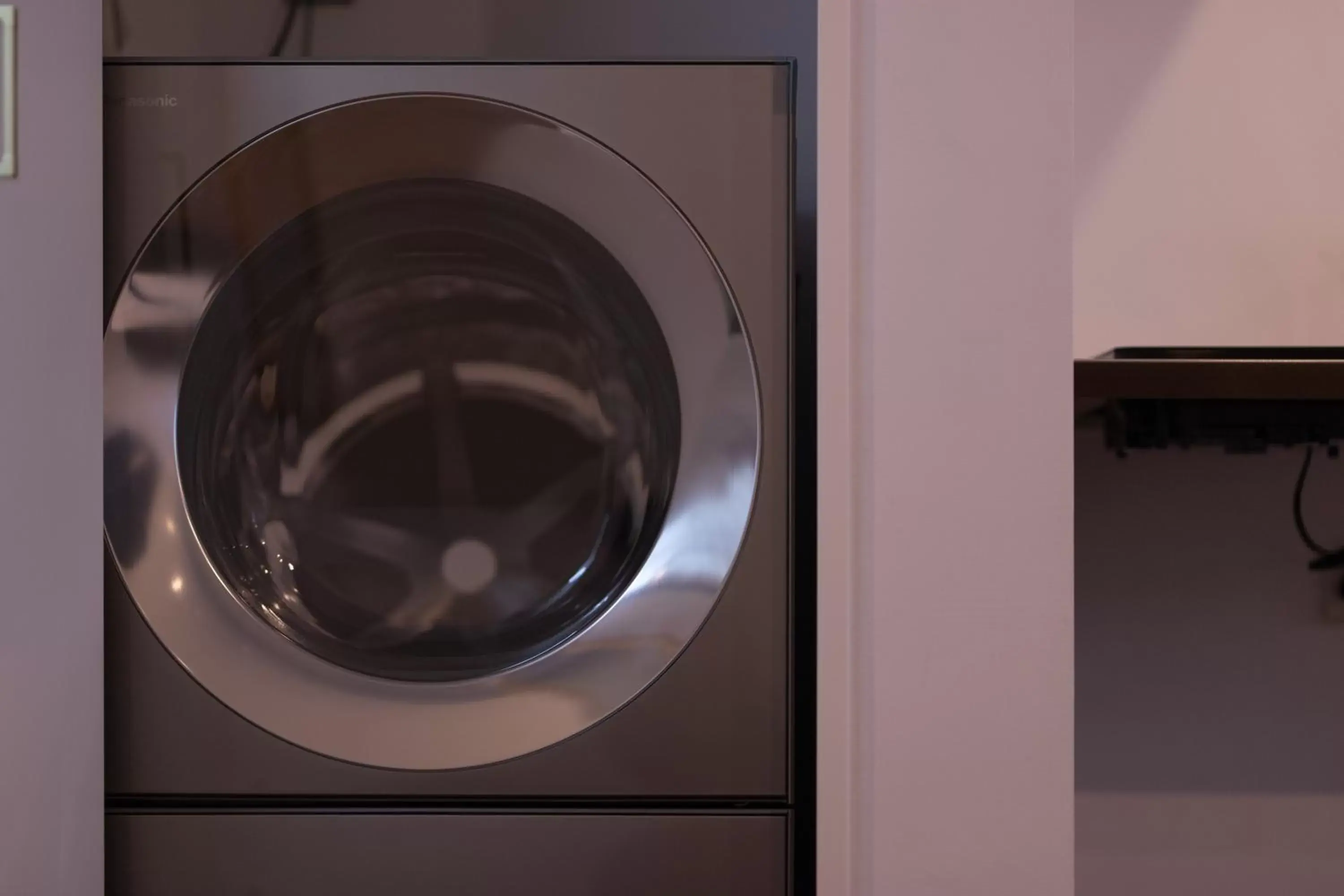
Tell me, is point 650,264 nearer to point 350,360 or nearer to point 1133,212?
point 350,360

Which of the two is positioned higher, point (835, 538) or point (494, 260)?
point (494, 260)

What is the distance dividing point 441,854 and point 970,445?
0.52m

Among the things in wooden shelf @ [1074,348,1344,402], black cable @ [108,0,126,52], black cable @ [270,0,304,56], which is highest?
black cable @ [270,0,304,56]

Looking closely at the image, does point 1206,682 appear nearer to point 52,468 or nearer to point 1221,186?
point 1221,186

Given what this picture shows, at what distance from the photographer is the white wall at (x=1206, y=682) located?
1.25 meters

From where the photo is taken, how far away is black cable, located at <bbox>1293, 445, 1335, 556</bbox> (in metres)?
1.24

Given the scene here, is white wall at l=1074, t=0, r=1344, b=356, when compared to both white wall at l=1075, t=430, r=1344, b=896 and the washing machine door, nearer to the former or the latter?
white wall at l=1075, t=430, r=1344, b=896

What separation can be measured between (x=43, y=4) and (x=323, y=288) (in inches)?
11.1

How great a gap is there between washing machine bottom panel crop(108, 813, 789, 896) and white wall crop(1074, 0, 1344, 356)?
77cm

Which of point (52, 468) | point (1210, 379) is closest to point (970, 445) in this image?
point (1210, 379)

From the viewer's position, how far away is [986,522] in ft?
2.26

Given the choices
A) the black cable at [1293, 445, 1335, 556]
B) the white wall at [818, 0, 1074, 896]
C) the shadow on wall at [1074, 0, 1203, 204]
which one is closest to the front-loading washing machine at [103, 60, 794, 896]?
the white wall at [818, 0, 1074, 896]

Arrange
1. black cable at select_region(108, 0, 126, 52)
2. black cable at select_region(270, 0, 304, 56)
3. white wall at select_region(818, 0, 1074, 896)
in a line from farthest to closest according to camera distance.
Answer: black cable at select_region(270, 0, 304, 56) → black cable at select_region(108, 0, 126, 52) → white wall at select_region(818, 0, 1074, 896)

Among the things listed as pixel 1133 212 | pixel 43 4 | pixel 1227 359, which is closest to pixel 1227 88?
pixel 1133 212
